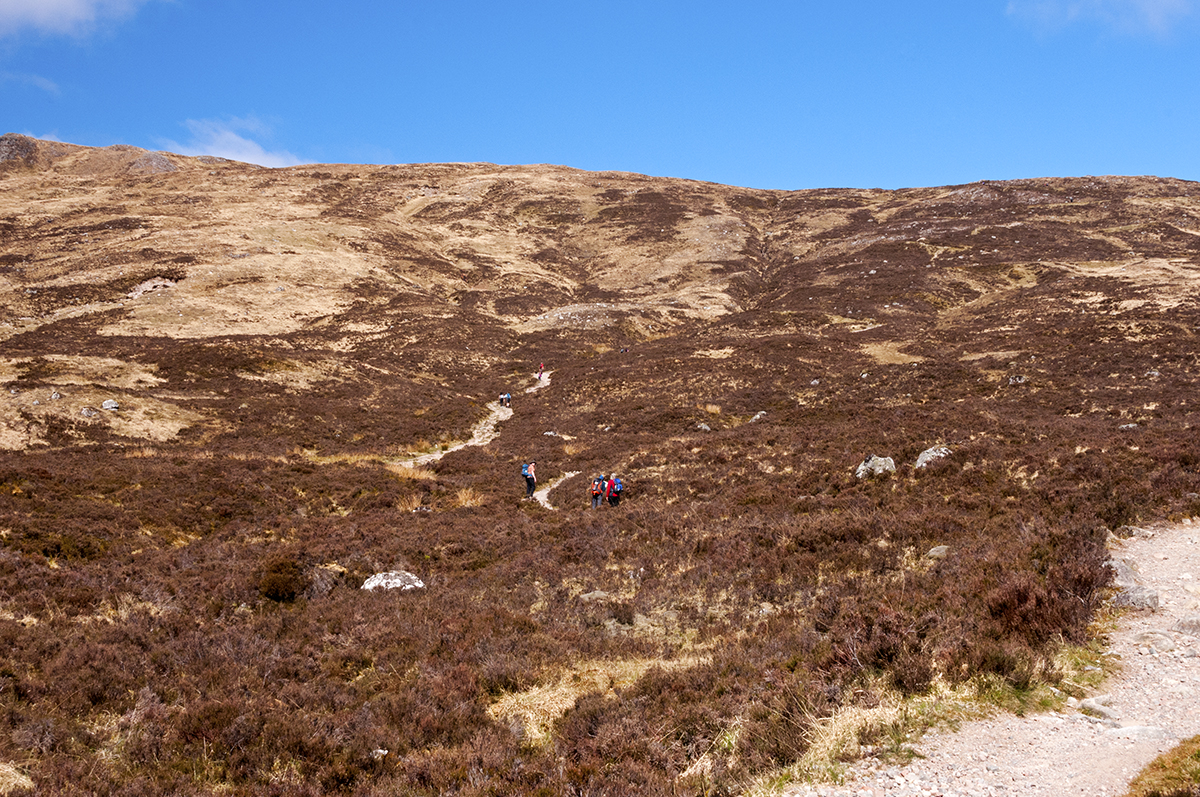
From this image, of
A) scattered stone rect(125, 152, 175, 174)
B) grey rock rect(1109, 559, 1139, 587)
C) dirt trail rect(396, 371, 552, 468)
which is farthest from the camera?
scattered stone rect(125, 152, 175, 174)

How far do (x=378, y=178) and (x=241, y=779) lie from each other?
497 ft

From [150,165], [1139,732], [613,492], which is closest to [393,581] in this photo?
[613,492]

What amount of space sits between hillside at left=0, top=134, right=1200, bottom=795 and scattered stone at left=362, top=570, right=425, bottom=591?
1.96 ft

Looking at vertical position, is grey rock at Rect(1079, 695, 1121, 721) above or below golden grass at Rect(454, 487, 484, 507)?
above

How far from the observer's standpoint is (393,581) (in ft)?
48.0

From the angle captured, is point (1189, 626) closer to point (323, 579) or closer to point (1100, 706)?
point (1100, 706)

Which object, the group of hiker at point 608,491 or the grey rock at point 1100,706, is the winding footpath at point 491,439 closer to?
the group of hiker at point 608,491

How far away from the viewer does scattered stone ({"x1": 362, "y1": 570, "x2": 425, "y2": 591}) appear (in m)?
14.4

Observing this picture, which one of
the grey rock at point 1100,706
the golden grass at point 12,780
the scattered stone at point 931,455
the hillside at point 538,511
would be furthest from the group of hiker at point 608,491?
the golden grass at point 12,780

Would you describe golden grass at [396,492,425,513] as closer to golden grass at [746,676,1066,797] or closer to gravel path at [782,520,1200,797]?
golden grass at [746,676,1066,797]

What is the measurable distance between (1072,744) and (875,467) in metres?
14.2

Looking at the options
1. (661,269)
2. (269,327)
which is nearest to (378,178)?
(661,269)

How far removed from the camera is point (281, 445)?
3225 centimetres

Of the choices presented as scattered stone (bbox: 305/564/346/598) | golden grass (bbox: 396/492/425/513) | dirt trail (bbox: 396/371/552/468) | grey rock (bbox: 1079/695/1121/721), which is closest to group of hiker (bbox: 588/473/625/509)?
golden grass (bbox: 396/492/425/513)
